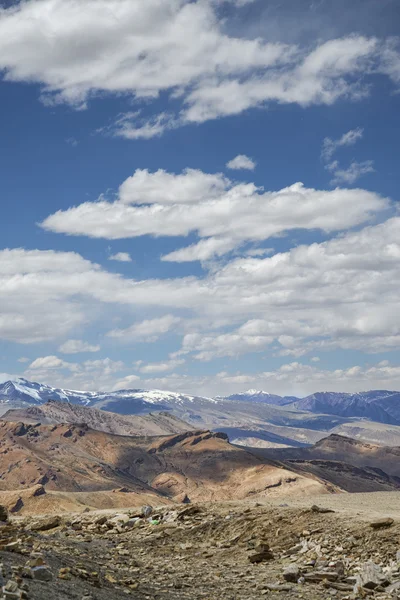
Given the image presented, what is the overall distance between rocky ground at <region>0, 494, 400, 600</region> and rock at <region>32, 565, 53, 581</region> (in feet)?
0.11

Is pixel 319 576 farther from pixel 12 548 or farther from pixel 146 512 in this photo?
pixel 146 512

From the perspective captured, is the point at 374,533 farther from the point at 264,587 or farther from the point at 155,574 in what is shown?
the point at 155,574

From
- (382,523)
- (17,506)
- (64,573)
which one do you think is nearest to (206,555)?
(382,523)

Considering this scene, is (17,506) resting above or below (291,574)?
below

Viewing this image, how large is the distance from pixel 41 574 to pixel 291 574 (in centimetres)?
949

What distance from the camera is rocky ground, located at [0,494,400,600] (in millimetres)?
17969

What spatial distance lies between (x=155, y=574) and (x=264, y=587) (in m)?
4.33

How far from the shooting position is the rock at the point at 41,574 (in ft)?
52.2

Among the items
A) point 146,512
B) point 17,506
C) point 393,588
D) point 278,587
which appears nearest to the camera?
point 393,588

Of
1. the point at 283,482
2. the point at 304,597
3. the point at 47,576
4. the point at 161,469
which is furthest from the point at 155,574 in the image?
the point at 161,469

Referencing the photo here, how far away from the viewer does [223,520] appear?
32.0 meters

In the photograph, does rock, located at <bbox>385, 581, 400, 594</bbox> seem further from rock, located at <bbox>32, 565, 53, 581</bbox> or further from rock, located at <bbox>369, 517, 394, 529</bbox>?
rock, located at <bbox>32, 565, 53, 581</bbox>

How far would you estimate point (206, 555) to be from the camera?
27.3m

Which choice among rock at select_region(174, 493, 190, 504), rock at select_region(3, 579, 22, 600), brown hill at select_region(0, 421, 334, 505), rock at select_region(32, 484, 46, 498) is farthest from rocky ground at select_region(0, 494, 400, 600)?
rock at select_region(174, 493, 190, 504)
